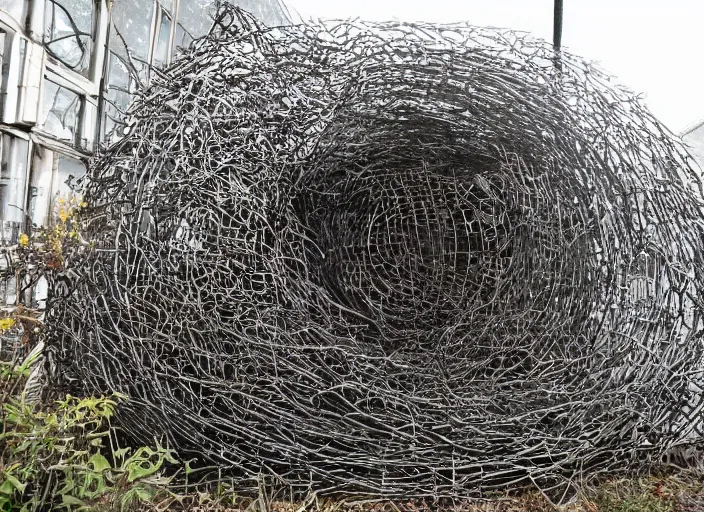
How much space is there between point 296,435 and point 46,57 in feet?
3.13

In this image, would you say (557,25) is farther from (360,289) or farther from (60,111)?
(60,111)

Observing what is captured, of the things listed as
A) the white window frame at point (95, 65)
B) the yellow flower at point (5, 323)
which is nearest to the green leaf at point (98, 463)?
the yellow flower at point (5, 323)

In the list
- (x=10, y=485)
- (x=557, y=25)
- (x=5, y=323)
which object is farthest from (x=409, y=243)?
(x=10, y=485)

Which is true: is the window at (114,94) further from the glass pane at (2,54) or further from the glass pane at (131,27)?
the glass pane at (2,54)

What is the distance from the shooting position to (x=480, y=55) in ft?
4.54

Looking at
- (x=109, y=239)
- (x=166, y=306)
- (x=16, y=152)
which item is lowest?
(x=166, y=306)

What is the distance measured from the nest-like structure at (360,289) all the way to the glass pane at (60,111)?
140mm

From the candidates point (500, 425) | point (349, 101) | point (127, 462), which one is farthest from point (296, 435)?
point (349, 101)

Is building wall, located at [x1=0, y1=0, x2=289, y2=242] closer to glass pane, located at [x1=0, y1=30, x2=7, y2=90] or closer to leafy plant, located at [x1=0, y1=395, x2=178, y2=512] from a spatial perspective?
glass pane, located at [x1=0, y1=30, x2=7, y2=90]

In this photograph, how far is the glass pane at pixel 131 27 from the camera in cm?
151

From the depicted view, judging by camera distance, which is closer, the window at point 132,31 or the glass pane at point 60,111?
the glass pane at point 60,111

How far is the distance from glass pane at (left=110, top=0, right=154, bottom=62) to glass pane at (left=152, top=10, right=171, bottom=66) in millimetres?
45

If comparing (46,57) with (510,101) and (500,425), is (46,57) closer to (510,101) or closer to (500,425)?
(510,101)

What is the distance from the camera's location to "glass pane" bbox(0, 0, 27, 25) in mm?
1177
